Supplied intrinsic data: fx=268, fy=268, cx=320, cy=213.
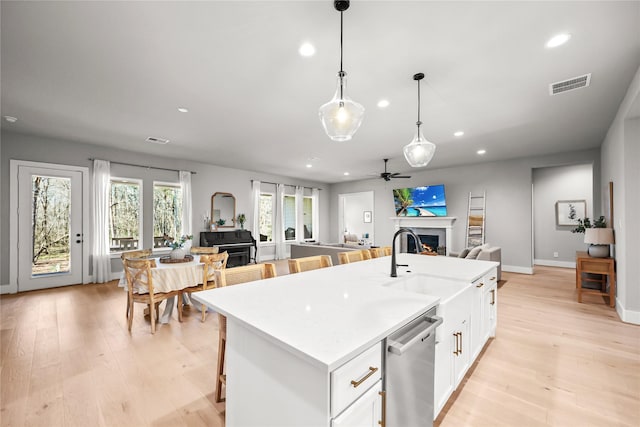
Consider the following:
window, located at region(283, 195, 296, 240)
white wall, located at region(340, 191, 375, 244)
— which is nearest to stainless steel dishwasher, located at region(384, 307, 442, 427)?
window, located at region(283, 195, 296, 240)

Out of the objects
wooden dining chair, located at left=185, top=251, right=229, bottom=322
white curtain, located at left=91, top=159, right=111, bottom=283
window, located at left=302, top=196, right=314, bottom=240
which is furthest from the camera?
window, located at left=302, top=196, right=314, bottom=240

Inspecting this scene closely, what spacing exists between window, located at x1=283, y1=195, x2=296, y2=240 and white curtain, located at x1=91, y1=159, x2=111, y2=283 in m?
4.71

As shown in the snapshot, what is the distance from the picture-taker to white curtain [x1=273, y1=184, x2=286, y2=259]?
28.1ft

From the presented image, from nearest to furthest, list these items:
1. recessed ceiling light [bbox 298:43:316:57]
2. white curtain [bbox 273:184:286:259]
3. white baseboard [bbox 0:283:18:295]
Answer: recessed ceiling light [bbox 298:43:316:57], white baseboard [bbox 0:283:18:295], white curtain [bbox 273:184:286:259]

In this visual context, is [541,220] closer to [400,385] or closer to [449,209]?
[449,209]

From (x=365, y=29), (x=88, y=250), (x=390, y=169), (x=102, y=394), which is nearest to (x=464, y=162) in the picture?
(x=390, y=169)

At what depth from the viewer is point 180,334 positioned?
305 cm

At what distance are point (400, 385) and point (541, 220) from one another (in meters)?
8.50

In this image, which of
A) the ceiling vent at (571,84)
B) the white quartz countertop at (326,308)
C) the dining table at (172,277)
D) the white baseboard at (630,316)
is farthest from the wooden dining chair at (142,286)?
the white baseboard at (630,316)

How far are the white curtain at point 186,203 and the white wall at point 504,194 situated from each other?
634cm

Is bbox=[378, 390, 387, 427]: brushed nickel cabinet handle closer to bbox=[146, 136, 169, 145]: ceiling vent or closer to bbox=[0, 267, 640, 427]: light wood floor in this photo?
bbox=[0, 267, 640, 427]: light wood floor

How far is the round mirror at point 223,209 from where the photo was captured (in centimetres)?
725

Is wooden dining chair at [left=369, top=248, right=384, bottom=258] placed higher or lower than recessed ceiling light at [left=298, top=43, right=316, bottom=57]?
lower

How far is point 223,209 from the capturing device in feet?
24.4
